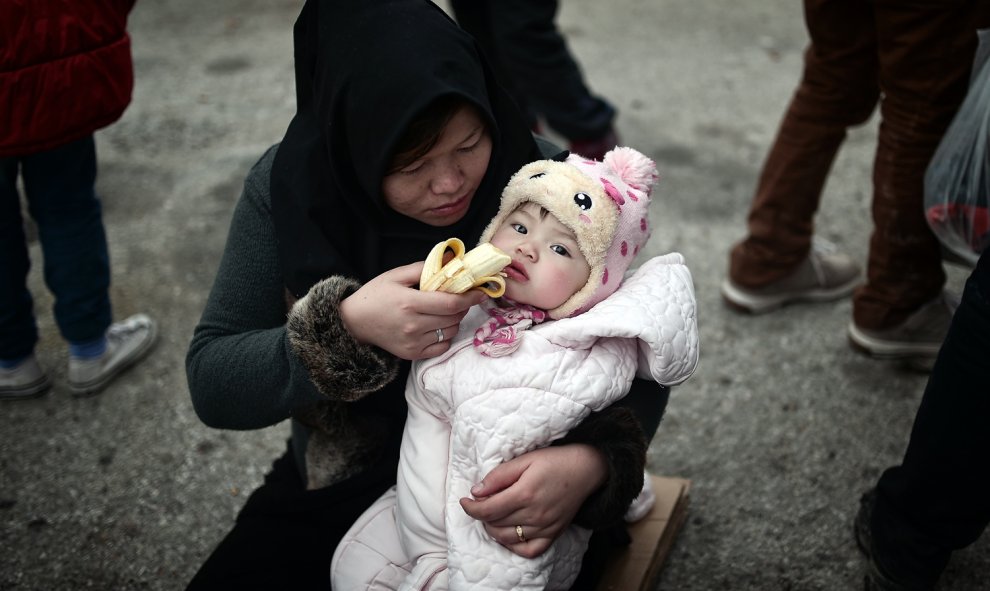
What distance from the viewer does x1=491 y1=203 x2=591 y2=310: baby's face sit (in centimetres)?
138

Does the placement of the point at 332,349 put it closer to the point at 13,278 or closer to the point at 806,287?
the point at 13,278

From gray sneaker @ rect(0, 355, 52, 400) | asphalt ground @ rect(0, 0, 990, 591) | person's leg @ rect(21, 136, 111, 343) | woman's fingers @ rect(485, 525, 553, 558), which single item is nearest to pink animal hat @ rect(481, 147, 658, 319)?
woman's fingers @ rect(485, 525, 553, 558)

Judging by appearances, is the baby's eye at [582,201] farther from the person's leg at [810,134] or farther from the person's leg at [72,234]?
the person's leg at [72,234]

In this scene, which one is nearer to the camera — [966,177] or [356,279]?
[356,279]

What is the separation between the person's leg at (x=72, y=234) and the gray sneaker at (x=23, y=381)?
15 centimetres

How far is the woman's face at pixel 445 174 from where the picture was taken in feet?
4.41

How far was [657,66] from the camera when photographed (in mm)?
4703

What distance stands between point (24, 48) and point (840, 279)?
2620 millimetres

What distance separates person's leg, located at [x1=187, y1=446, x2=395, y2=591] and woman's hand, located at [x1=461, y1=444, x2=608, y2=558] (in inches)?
14.4

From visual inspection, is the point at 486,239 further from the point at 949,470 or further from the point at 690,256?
the point at 690,256

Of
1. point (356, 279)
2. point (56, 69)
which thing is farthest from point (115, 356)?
point (356, 279)

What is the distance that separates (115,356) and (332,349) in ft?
5.70

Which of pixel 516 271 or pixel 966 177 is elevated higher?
pixel 516 271

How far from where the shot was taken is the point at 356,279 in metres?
1.47
